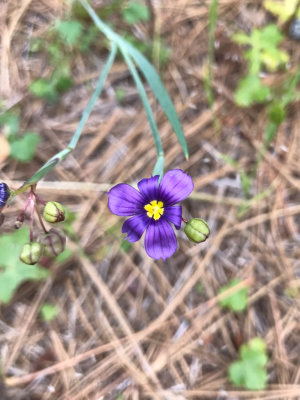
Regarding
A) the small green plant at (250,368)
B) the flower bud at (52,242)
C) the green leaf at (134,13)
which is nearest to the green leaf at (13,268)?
the flower bud at (52,242)

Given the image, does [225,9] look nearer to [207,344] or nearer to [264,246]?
[264,246]

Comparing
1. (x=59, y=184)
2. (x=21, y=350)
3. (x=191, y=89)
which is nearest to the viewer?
(x=21, y=350)

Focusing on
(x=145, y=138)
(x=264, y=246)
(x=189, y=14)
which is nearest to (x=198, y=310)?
(x=264, y=246)

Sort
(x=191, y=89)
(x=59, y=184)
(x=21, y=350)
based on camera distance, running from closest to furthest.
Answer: (x=21, y=350) < (x=59, y=184) < (x=191, y=89)

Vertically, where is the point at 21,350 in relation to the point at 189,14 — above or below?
A: below

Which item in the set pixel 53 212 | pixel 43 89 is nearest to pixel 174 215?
pixel 53 212
